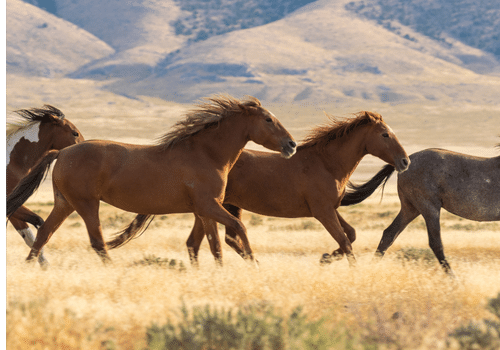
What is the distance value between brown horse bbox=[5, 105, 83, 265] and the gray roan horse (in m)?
5.20

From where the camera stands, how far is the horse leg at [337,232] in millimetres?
8195

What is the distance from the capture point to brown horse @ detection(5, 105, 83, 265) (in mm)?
9555

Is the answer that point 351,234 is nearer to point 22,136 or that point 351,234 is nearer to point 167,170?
point 167,170

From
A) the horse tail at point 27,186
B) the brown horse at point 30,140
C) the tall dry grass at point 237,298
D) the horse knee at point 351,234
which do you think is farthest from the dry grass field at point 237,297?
the brown horse at point 30,140

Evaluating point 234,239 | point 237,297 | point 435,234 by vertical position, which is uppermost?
point 237,297

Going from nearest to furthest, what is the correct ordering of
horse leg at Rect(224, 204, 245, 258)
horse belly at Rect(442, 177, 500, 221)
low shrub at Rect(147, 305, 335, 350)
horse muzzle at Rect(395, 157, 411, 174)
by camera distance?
low shrub at Rect(147, 305, 335, 350)
horse belly at Rect(442, 177, 500, 221)
horse muzzle at Rect(395, 157, 411, 174)
horse leg at Rect(224, 204, 245, 258)

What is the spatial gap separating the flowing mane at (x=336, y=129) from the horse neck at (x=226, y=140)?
135cm

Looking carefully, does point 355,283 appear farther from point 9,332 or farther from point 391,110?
point 391,110

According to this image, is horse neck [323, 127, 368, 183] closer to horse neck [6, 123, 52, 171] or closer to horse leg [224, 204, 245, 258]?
horse leg [224, 204, 245, 258]

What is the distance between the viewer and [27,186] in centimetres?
836

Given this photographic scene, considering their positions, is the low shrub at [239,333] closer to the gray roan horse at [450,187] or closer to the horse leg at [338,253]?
the horse leg at [338,253]

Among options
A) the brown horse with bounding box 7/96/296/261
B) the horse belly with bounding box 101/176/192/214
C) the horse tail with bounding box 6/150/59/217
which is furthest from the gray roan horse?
the horse tail with bounding box 6/150/59/217

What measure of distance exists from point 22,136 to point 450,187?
20.8 ft

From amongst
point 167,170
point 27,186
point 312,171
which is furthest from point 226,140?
point 27,186
